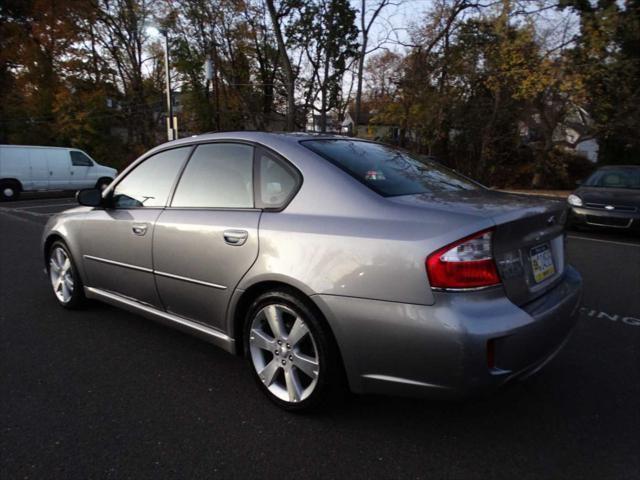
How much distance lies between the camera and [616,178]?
9500mm

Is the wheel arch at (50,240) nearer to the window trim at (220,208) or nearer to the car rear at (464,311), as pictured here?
the window trim at (220,208)

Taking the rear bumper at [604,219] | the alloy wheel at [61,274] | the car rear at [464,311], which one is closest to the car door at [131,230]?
the alloy wheel at [61,274]

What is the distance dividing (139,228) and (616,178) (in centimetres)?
974

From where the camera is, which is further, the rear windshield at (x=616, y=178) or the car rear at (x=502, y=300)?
the rear windshield at (x=616, y=178)

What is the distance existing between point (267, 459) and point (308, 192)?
4.42ft

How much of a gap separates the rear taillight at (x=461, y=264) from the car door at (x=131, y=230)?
2.02 meters

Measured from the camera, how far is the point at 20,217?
10.9 meters

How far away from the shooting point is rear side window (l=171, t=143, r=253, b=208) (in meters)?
2.84

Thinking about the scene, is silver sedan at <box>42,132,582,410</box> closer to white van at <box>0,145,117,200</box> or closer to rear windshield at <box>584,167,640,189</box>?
rear windshield at <box>584,167,640,189</box>

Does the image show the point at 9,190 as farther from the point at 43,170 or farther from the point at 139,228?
the point at 139,228

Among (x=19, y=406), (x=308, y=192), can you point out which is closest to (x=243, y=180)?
(x=308, y=192)

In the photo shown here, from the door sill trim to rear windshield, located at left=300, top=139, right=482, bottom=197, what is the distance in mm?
1254

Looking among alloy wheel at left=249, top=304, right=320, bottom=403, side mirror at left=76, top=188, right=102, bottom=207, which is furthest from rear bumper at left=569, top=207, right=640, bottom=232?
side mirror at left=76, top=188, right=102, bottom=207

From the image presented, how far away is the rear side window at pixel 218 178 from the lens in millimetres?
2838
